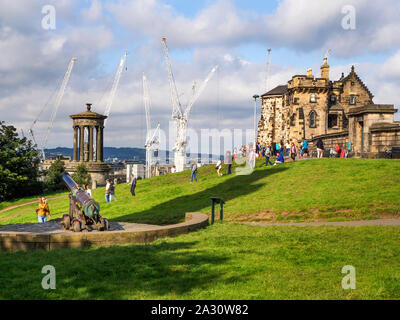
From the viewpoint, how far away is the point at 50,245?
9.35 meters

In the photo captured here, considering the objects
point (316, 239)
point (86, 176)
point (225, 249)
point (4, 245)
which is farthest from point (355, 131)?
point (86, 176)

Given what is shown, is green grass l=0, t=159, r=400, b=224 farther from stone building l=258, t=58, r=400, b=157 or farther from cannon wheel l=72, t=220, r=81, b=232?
stone building l=258, t=58, r=400, b=157

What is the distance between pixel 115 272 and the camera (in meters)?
6.88

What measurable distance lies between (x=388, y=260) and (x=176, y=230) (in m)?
5.29

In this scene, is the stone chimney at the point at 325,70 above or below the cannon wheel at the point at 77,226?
above

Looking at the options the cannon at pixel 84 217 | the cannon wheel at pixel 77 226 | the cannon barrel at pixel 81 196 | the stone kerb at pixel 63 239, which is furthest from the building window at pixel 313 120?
the stone kerb at pixel 63 239

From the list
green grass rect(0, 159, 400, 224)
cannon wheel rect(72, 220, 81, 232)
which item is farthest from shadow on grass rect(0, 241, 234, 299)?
green grass rect(0, 159, 400, 224)

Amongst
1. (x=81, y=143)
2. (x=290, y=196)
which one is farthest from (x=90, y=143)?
(x=290, y=196)

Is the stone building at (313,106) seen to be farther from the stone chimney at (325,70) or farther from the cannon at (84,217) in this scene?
the cannon at (84,217)

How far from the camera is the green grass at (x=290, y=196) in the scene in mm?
15344

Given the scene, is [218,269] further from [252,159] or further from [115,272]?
[252,159]

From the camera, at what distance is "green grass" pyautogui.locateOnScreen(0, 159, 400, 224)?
15.3 meters

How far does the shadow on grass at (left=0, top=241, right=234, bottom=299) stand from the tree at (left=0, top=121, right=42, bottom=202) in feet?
129
